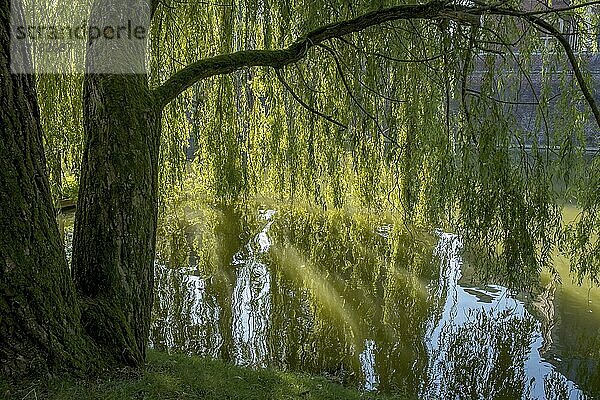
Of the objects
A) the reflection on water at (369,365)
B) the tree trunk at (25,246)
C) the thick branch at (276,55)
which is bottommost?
the reflection on water at (369,365)

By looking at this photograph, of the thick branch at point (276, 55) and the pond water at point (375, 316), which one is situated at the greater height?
the thick branch at point (276, 55)

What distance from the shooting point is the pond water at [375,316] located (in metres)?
3.87

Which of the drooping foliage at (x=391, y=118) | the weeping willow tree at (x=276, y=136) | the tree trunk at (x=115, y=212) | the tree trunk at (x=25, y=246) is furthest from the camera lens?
the drooping foliage at (x=391, y=118)

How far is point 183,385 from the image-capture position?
2.32 meters

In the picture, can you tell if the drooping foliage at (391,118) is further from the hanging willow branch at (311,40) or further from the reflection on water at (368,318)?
the reflection on water at (368,318)

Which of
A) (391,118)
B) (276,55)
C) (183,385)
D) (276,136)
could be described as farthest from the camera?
(276,136)

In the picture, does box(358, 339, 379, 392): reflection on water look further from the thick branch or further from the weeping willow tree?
the thick branch

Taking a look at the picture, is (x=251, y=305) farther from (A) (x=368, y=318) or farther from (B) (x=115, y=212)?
(B) (x=115, y=212)

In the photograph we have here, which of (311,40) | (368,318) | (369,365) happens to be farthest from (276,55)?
(368,318)

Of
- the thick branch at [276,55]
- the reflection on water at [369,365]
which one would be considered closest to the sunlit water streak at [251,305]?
the reflection on water at [369,365]

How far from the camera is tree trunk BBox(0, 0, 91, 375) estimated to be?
1.75 metres

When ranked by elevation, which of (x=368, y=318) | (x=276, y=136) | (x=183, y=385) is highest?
(x=276, y=136)

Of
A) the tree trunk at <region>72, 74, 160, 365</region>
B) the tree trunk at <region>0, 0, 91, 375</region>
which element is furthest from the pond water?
the tree trunk at <region>0, 0, 91, 375</region>

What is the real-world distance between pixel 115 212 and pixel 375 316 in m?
2.92
